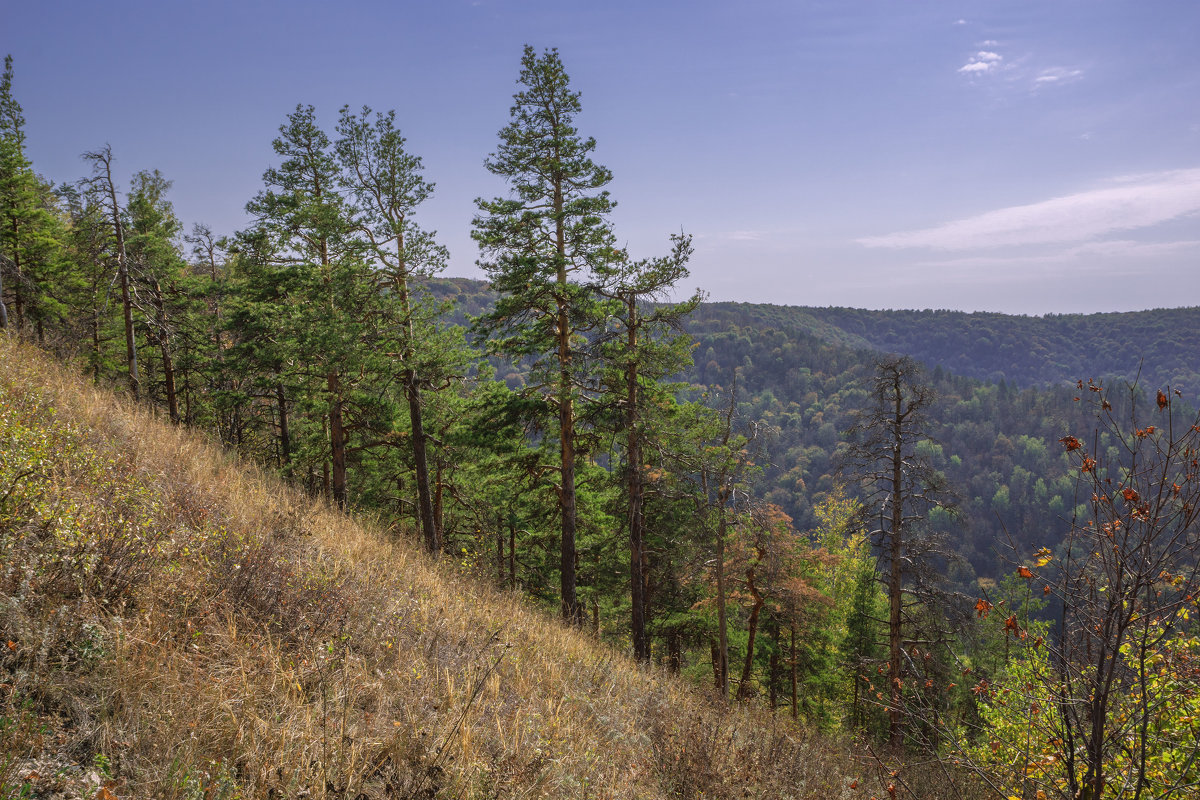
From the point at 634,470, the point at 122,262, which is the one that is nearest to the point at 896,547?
the point at 634,470

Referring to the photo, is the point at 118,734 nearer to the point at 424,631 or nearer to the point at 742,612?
the point at 424,631

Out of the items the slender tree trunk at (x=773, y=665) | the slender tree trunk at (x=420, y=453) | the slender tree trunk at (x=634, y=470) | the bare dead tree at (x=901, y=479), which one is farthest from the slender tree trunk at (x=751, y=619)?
the slender tree trunk at (x=420, y=453)

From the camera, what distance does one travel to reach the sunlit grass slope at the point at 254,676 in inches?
115

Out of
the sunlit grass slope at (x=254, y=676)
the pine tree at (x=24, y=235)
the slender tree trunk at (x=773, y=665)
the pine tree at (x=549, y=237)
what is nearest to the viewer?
the sunlit grass slope at (x=254, y=676)

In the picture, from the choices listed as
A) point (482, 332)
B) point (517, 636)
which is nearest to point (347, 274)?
point (482, 332)

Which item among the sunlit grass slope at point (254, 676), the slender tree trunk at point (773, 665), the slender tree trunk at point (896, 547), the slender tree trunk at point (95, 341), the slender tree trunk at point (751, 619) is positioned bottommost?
the slender tree trunk at point (773, 665)

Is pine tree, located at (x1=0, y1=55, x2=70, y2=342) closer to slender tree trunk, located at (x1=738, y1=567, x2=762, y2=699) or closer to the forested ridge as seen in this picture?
the forested ridge

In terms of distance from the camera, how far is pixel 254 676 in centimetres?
362

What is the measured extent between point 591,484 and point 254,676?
14305mm

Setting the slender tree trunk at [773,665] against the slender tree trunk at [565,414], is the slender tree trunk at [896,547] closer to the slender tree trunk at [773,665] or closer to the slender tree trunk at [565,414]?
the slender tree trunk at [773,665]

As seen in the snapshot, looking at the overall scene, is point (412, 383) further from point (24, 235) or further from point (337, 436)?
point (24, 235)

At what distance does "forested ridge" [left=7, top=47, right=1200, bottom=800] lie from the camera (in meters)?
3.74

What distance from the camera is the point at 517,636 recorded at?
22.4 ft

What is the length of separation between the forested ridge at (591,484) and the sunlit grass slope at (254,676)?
0.06 meters
